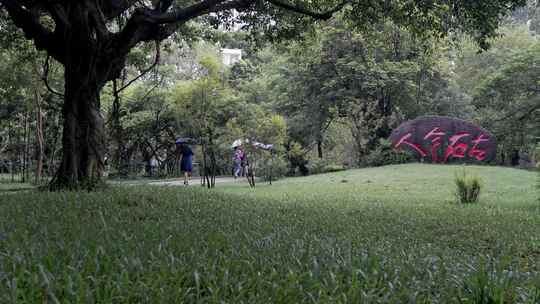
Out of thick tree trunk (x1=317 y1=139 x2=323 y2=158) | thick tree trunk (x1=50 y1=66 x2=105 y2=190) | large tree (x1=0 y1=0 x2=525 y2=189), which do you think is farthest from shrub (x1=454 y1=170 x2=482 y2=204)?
thick tree trunk (x1=317 y1=139 x2=323 y2=158)

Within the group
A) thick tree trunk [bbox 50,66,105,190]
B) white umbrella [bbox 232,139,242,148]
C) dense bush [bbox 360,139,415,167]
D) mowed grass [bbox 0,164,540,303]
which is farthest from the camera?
dense bush [bbox 360,139,415,167]

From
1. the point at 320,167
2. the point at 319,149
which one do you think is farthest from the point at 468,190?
the point at 319,149

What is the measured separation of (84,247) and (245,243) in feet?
3.58

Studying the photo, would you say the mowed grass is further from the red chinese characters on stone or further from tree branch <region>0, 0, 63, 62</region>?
the red chinese characters on stone

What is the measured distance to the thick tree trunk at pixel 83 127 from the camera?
8172 mm

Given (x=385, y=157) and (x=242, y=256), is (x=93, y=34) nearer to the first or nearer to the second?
(x=242, y=256)

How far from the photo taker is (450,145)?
20.5 metres

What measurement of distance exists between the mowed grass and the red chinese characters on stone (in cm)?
1496

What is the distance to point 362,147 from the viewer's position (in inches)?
916

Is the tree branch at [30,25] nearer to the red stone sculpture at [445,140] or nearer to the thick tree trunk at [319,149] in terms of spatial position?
the red stone sculpture at [445,140]

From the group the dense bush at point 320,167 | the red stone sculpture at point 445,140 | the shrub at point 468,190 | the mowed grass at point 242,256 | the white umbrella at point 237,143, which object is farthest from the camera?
the dense bush at point 320,167

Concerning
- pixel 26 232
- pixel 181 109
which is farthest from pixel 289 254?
pixel 181 109

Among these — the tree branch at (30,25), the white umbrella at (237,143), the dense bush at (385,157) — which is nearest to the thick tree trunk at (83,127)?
the tree branch at (30,25)

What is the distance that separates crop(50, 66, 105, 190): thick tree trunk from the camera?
8172 mm
